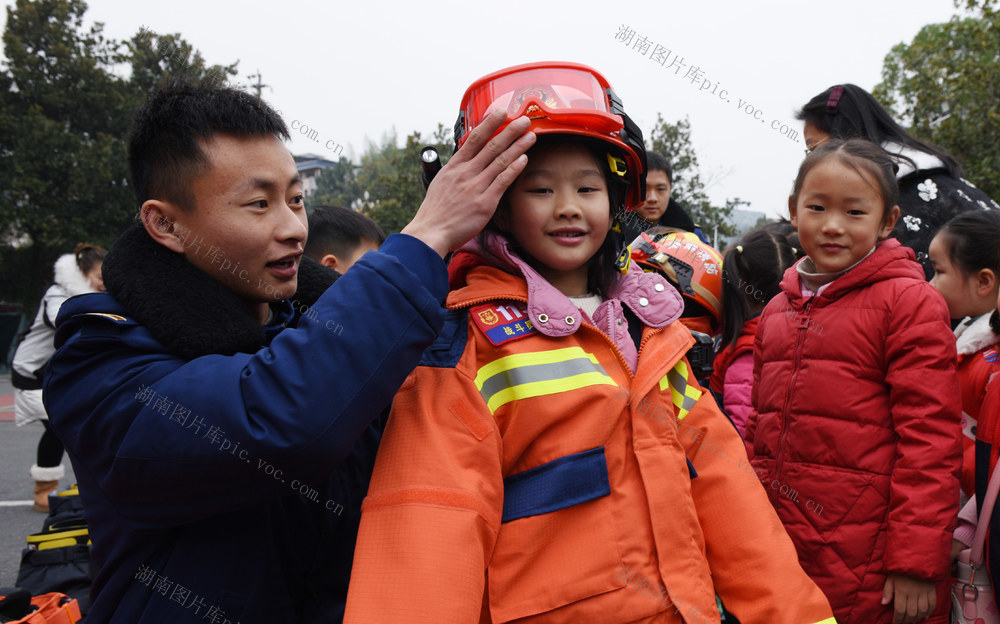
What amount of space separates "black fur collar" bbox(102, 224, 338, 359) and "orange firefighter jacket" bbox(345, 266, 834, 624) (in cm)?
39

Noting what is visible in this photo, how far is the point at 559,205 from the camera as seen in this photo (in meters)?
1.87

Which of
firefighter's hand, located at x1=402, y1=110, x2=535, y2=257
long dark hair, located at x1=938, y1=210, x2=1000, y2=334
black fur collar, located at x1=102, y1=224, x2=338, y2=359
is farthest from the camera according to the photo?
long dark hair, located at x1=938, y1=210, x2=1000, y2=334

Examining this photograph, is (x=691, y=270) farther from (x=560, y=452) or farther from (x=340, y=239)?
(x=560, y=452)

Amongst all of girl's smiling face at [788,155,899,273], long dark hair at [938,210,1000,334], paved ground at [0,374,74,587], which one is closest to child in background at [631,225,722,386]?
girl's smiling face at [788,155,899,273]

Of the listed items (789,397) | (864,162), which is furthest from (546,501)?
(864,162)

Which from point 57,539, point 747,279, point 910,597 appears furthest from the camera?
point 747,279

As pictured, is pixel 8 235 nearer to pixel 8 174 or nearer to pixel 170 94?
pixel 8 174

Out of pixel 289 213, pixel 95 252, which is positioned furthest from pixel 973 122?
pixel 289 213

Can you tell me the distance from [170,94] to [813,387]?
2.22 metres

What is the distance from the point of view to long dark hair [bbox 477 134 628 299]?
1.89m

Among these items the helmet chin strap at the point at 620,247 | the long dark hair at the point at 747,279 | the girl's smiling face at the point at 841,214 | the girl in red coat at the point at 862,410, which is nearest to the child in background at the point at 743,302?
the long dark hair at the point at 747,279

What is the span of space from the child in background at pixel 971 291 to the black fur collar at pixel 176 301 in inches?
97.8

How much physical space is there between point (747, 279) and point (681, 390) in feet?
6.23

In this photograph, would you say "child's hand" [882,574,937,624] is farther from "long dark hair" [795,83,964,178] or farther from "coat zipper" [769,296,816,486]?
"long dark hair" [795,83,964,178]
